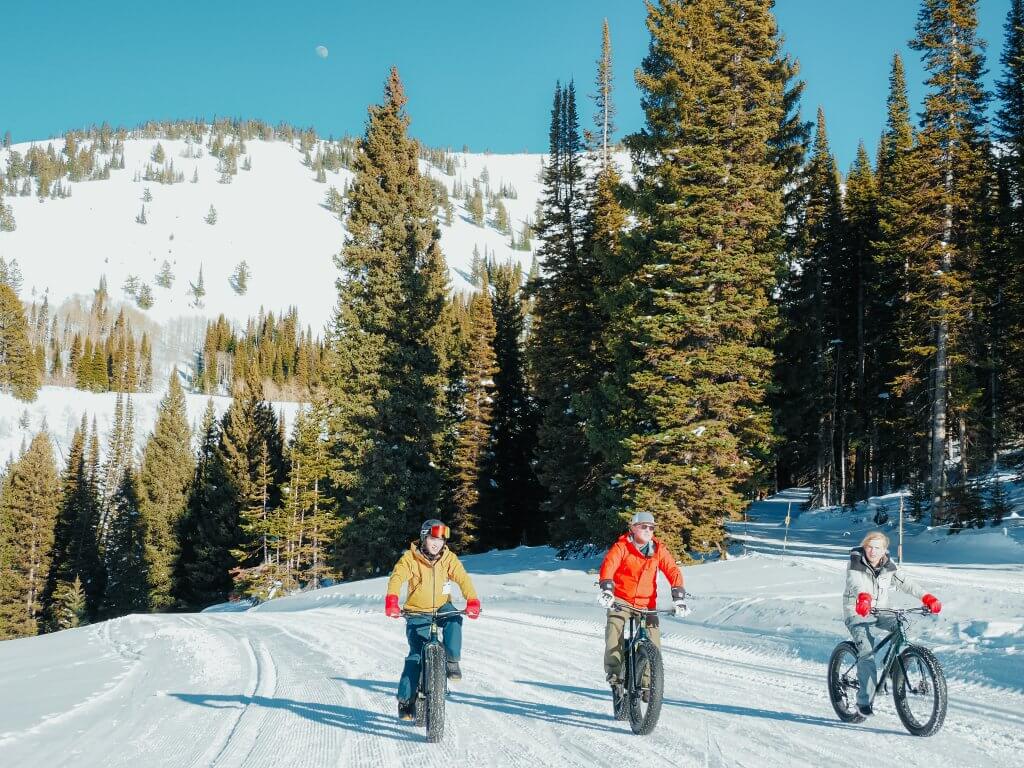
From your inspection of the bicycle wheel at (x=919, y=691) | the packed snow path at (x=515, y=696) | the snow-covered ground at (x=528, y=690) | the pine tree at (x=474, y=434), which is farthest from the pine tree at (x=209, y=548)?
the bicycle wheel at (x=919, y=691)

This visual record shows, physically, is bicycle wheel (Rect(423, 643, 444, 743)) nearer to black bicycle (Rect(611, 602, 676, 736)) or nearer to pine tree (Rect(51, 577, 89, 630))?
black bicycle (Rect(611, 602, 676, 736))

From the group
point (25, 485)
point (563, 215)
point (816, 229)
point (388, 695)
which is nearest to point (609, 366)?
point (563, 215)

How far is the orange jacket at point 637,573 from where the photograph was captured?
7.21 metres

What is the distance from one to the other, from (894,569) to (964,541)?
1771 cm

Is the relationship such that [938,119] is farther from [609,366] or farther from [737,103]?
[609,366]

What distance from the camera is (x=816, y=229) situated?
33.7m

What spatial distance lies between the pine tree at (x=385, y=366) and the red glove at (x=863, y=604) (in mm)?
24005

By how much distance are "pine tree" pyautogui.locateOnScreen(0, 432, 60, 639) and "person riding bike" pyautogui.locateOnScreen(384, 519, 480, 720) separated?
198 feet

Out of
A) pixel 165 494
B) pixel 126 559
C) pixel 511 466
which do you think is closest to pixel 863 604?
pixel 511 466

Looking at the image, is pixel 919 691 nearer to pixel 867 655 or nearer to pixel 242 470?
pixel 867 655

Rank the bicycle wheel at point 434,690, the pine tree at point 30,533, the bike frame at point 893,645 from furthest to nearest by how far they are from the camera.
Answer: the pine tree at point 30,533 < the bike frame at point 893,645 < the bicycle wheel at point 434,690

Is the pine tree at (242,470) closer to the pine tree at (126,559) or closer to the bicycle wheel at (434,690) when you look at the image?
the pine tree at (126,559)

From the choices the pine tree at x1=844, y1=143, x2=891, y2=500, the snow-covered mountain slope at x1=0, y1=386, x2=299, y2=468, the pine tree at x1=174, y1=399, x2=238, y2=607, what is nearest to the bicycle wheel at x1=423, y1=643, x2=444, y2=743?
the pine tree at x1=844, y1=143, x2=891, y2=500

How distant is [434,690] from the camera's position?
661cm
